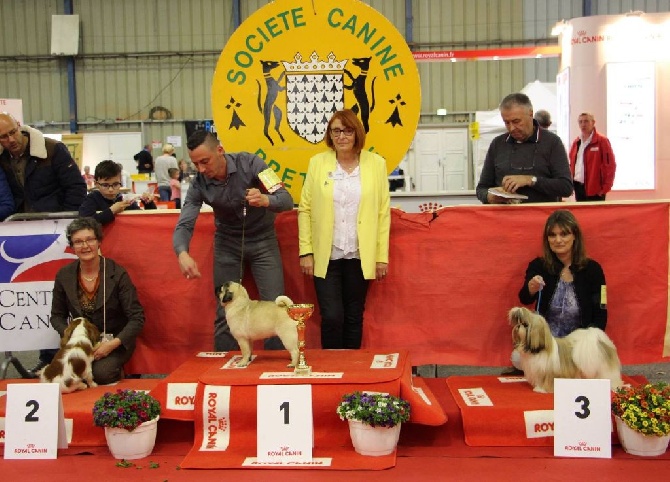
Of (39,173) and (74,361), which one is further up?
(39,173)

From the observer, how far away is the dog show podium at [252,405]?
3.02 meters

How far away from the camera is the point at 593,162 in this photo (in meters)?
7.64

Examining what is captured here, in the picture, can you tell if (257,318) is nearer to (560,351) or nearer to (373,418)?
(373,418)

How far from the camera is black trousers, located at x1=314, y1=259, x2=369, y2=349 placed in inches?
143

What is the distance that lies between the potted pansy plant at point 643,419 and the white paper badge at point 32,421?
7.68ft

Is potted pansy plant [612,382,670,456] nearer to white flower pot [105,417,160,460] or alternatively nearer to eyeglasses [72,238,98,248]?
white flower pot [105,417,160,460]

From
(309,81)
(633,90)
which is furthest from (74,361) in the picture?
(633,90)

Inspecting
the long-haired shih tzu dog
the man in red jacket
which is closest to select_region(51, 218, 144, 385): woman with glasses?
the long-haired shih tzu dog

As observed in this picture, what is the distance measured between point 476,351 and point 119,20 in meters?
16.9

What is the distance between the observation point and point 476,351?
13.0 feet

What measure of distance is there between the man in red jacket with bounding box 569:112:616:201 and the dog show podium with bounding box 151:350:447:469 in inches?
205

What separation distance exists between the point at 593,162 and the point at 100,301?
5666 millimetres

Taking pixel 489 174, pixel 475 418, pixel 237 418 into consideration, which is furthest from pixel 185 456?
pixel 489 174

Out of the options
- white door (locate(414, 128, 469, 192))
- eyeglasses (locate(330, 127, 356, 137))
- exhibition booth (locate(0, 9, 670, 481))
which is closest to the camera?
exhibition booth (locate(0, 9, 670, 481))
